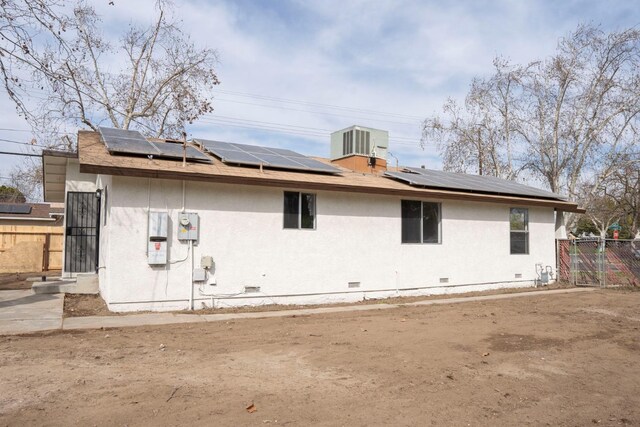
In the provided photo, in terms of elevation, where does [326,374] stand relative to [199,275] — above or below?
below

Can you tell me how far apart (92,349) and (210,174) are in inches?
171

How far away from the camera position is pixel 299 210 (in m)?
11.7

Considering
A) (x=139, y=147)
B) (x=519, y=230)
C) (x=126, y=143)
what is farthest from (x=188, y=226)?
(x=519, y=230)

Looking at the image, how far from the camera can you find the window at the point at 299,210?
1155cm

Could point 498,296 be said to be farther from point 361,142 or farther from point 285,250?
point 285,250

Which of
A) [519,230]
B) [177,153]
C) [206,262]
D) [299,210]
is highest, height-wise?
[177,153]

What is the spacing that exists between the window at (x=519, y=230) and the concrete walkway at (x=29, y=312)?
42.4ft

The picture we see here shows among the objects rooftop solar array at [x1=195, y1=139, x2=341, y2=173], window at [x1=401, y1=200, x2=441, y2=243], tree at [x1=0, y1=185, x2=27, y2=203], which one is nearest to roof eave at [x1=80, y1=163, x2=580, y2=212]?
window at [x1=401, y1=200, x2=441, y2=243]

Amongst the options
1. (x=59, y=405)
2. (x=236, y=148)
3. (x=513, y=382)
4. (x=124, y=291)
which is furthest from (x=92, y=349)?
(x=236, y=148)

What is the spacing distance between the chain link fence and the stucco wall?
3361mm

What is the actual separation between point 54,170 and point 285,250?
7585mm

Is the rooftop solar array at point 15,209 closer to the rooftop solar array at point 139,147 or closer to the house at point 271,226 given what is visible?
the house at point 271,226

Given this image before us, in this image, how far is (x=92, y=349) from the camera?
679 cm

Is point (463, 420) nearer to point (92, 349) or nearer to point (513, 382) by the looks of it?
point (513, 382)
